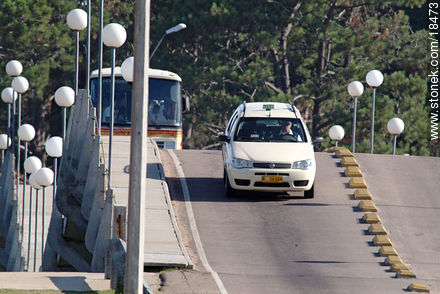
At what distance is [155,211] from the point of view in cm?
1939

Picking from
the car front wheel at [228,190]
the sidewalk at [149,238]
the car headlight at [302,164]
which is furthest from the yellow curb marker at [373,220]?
the sidewalk at [149,238]

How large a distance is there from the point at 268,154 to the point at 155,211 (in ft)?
9.06

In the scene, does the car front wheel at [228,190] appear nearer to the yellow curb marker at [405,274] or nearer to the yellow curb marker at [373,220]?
the yellow curb marker at [373,220]

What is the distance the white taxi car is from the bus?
24.0 ft

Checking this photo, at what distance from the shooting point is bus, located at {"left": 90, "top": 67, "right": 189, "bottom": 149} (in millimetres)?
28953

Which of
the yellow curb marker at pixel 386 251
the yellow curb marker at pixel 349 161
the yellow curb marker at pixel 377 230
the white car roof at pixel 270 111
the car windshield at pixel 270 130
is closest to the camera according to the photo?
the yellow curb marker at pixel 386 251

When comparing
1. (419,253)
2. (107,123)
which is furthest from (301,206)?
(107,123)

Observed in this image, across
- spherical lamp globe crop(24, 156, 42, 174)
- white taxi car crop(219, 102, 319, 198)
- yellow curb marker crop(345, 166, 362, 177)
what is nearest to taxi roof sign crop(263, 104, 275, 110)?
white taxi car crop(219, 102, 319, 198)

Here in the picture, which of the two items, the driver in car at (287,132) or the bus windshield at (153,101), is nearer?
the driver in car at (287,132)

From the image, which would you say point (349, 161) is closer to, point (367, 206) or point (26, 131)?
point (367, 206)

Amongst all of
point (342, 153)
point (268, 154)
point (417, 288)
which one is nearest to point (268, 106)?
point (268, 154)

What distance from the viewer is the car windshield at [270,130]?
21422mm

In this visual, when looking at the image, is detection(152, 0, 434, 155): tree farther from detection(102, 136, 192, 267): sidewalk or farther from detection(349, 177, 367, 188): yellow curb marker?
detection(349, 177, 367, 188): yellow curb marker

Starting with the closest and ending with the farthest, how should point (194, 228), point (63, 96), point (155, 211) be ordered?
1. point (194, 228)
2. point (155, 211)
3. point (63, 96)
